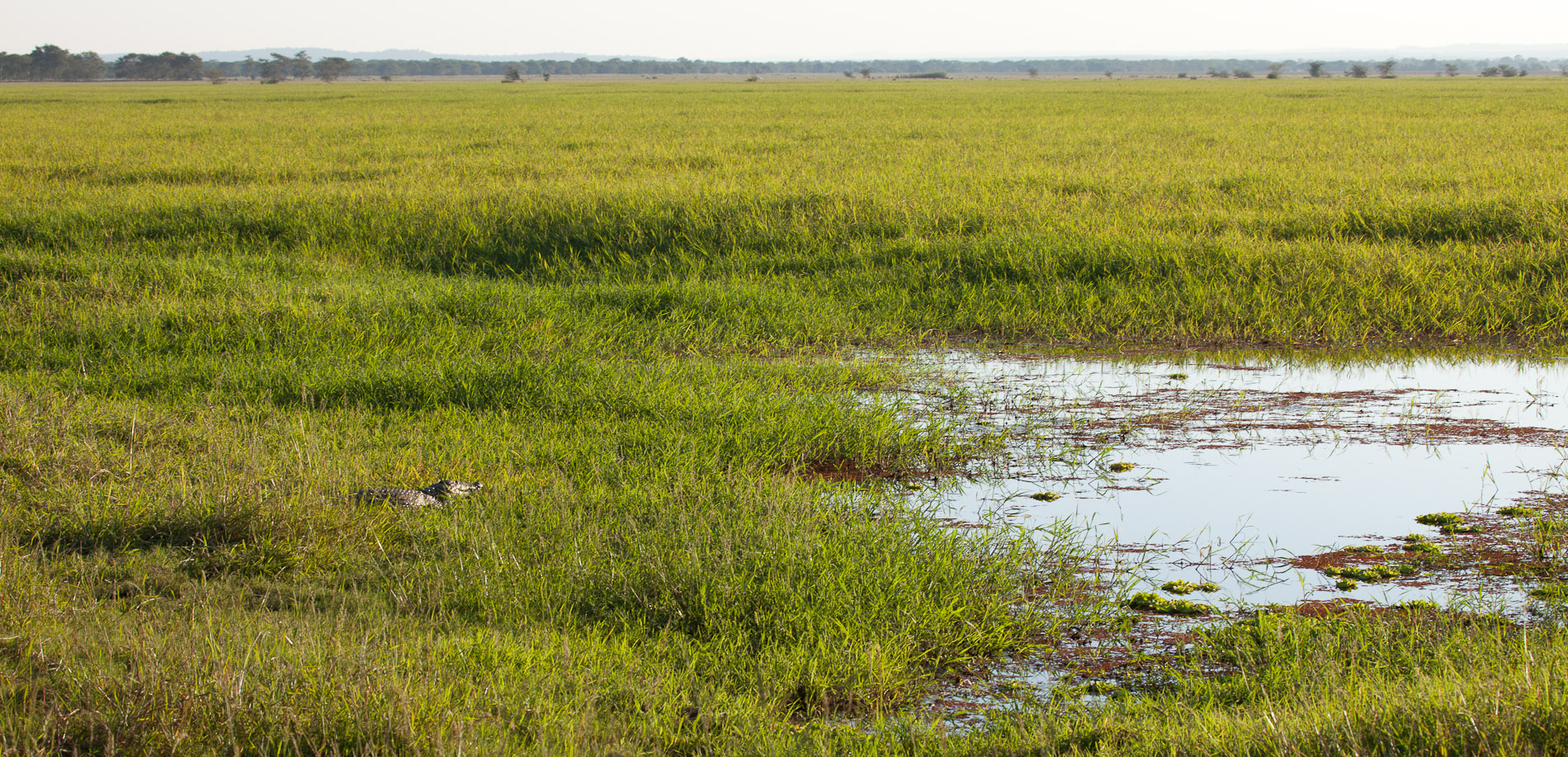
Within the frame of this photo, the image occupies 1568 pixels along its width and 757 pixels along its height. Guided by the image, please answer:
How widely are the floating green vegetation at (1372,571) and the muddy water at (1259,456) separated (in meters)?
0.04

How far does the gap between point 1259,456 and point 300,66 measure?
133m

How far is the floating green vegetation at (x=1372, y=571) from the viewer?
339 centimetres

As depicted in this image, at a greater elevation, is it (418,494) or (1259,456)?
(418,494)

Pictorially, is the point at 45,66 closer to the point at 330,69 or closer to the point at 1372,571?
the point at 330,69

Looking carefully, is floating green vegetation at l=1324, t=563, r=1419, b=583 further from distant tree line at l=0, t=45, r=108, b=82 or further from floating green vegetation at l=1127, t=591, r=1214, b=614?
distant tree line at l=0, t=45, r=108, b=82

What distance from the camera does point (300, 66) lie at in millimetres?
119000

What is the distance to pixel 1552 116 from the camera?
23.2 meters

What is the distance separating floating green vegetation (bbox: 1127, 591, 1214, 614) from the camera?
10.6ft

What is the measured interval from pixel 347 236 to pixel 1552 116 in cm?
2531

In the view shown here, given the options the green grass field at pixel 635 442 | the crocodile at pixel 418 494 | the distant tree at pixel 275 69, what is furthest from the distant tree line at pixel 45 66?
the crocodile at pixel 418 494

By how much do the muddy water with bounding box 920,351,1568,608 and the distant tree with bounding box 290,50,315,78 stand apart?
129145mm

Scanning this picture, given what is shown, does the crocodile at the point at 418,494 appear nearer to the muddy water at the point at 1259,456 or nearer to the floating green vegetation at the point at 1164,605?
the muddy water at the point at 1259,456

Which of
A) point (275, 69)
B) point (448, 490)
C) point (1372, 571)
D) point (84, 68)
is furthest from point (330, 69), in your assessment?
point (1372, 571)

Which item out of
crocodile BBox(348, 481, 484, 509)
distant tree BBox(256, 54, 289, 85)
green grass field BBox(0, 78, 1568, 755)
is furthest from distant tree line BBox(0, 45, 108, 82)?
crocodile BBox(348, 481, 484, 509)
